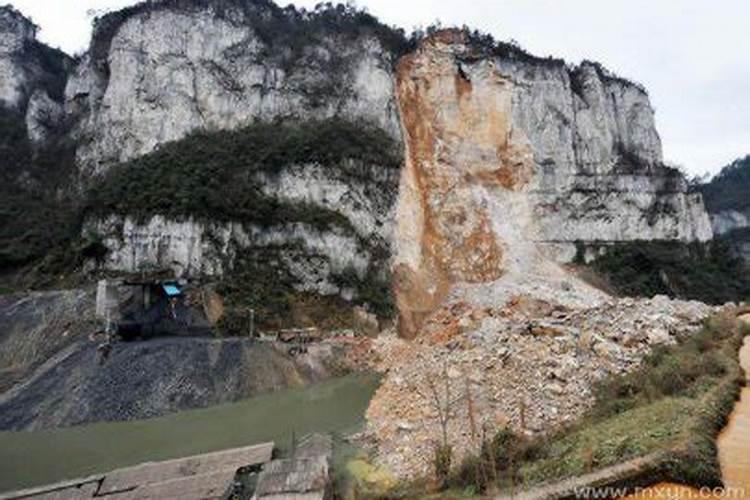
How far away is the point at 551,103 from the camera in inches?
2110

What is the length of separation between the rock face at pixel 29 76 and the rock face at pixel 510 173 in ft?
91.6

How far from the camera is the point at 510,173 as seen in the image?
5006cm

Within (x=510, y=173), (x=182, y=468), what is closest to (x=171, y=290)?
(x=182, y=468)

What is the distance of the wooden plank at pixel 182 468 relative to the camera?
15219 millimetres

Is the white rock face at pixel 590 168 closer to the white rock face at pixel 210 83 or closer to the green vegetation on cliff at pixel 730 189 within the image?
the white rock face at pixel 210 83

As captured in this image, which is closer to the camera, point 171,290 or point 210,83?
point 171,290

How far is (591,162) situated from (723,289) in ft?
44.7

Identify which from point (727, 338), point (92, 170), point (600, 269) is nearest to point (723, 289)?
point (600, 269)

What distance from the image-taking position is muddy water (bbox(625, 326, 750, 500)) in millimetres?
8281

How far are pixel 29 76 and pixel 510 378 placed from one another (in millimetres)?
52860

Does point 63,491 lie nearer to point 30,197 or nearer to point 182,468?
point 182,468

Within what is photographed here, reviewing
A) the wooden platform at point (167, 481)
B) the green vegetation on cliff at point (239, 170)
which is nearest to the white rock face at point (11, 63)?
the green vegetation on cliff at point (239, 170)

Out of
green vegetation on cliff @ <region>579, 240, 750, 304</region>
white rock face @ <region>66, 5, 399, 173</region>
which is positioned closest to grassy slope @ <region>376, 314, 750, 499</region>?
green vegetation on cliff @ <region>579, 240, 750, 304</region>

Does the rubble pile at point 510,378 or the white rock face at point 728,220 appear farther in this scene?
the white rock face at point 728,220
